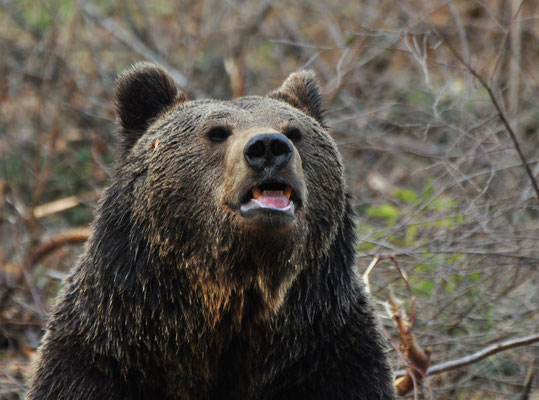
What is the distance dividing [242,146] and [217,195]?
279 millimetres

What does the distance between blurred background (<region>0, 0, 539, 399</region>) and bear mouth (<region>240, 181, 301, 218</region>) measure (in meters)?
1.28

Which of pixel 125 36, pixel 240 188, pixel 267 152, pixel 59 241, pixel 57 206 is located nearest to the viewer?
pixel 267 152

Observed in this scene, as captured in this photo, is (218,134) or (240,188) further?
(218,134)

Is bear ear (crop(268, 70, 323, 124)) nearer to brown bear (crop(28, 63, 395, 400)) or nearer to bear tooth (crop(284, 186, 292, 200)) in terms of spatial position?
brown bear (crop(28, 63, 395, 400))

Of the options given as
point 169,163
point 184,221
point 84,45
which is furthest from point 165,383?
point 84,45

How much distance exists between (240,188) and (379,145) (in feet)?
18.1

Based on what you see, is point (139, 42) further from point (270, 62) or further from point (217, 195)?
point (217, 195)

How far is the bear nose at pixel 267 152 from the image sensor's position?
331 cm

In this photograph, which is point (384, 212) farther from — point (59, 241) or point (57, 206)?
point (57, 206)

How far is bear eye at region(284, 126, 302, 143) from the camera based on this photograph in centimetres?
380

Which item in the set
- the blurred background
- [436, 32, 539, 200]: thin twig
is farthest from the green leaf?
[436, 32, 539, 200]: thin twig

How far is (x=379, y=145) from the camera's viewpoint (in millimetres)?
8727

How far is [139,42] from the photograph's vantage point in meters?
10.7

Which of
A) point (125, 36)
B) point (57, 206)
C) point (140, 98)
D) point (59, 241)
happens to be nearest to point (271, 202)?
point (140, 98)
